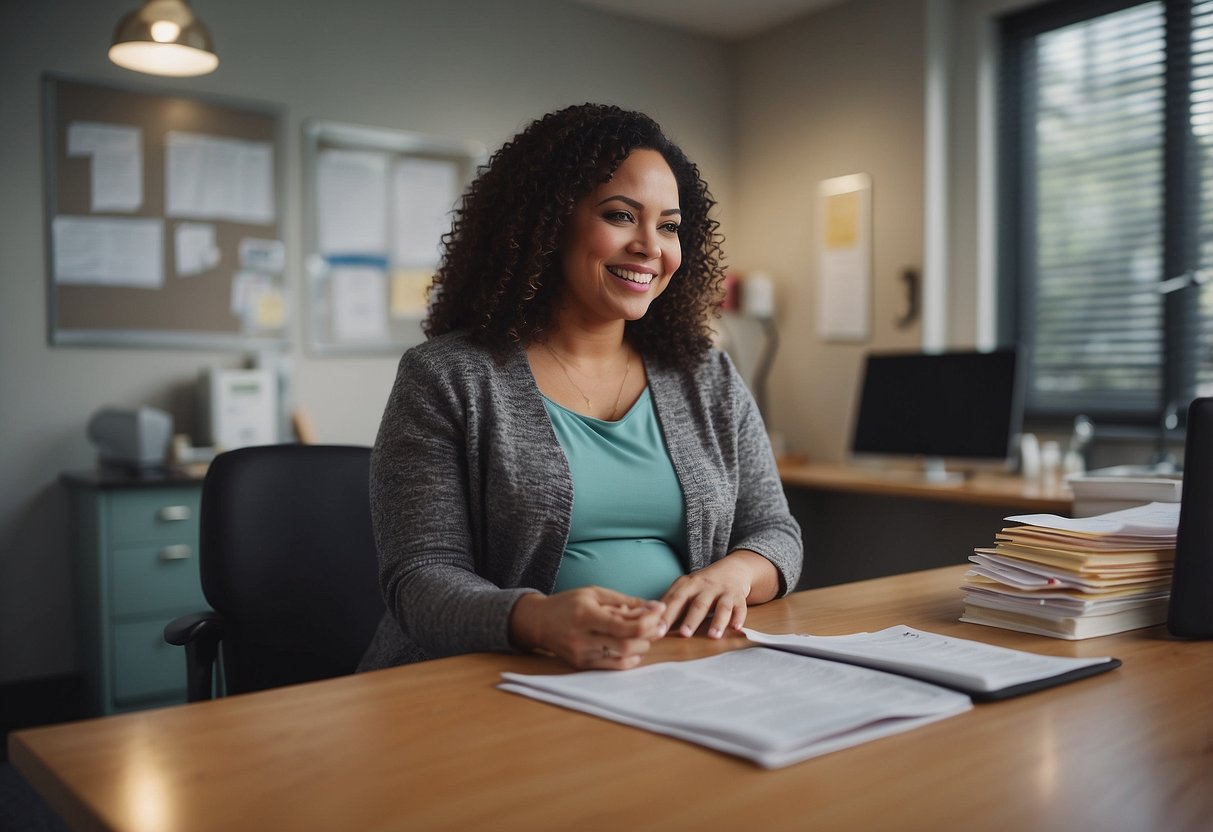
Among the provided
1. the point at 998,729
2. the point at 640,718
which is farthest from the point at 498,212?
the point at 998,729

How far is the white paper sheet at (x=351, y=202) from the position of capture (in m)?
3.77

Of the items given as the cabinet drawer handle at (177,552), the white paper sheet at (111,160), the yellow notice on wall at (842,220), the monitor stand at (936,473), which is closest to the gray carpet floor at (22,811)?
the cabinet drawer handle at (177,552)

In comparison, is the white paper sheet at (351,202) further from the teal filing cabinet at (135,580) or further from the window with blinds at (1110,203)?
the window with blinds at (1110,203)

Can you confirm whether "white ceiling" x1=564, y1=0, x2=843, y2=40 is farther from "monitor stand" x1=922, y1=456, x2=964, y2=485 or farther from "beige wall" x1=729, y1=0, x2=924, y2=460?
"monitor stand" x1=922, y1=456, x2=964, y2=485

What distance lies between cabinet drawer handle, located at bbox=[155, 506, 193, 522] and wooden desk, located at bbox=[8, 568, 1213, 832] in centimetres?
227

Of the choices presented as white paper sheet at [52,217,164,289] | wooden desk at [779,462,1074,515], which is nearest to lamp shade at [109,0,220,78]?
white paper sheet at [52,217,164,289]

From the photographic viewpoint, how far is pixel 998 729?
890 millimetres

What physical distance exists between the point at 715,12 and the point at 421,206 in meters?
1.57

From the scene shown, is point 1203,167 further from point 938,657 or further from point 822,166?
point 938,657

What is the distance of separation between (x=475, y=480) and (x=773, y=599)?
17.7 inches

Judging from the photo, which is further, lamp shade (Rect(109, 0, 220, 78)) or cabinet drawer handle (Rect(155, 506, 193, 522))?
cabinet drawer handle (Rect(155, 506, 193, 522))

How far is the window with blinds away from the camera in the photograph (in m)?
3.47

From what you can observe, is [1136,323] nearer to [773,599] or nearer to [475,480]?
[773,599]

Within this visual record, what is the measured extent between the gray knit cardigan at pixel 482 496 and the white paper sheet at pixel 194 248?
2247mm
